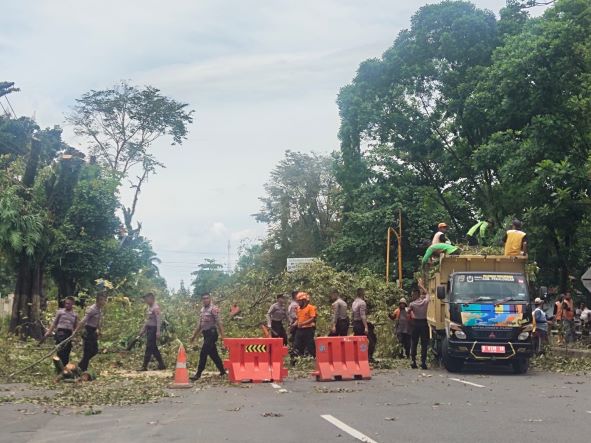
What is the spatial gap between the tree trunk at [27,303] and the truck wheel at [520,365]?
16.9m

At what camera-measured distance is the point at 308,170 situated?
2611 inches

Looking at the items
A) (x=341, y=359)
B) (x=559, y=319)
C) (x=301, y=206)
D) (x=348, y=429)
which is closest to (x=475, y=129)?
(x=559, y=319)

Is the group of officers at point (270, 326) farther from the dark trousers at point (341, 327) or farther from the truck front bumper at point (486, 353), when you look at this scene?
the truck front bumper at point (486, 353)

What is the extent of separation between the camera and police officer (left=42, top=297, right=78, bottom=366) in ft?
54.4

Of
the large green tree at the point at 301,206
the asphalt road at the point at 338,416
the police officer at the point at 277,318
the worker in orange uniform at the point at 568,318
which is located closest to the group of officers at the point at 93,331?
the asphalt road at the point at 338,416

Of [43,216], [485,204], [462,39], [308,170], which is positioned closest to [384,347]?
Answer: [43,216]

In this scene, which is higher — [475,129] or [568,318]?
[475,129]

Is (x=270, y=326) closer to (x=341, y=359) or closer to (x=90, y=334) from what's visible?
(x=341, y=359)

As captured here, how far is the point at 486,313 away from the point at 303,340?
14.1 ft

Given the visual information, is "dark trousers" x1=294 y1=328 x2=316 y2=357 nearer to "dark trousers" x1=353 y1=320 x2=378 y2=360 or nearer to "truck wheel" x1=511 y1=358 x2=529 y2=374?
"dark trousers" x1=353 y1=320 x2=378 y2=360

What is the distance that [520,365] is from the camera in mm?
17672

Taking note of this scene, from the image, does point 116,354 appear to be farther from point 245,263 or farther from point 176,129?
point 245,263

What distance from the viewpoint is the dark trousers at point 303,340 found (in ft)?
61.9

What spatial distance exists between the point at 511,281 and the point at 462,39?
19847 millimetres
